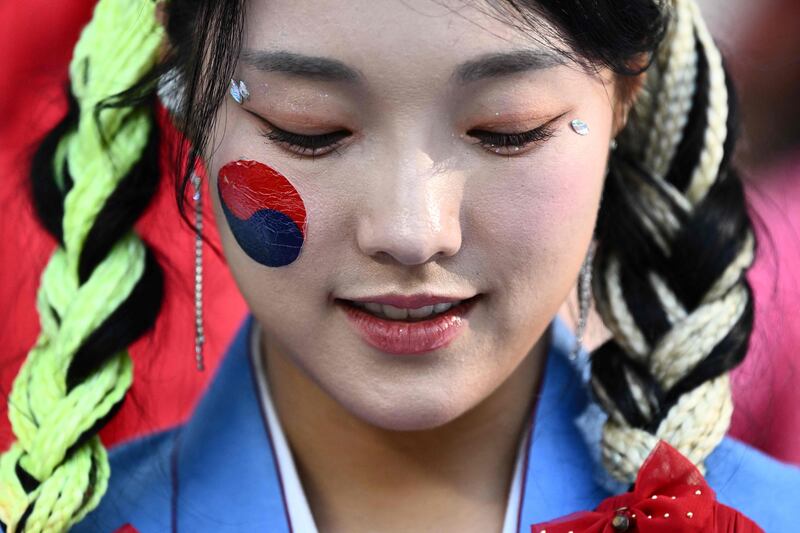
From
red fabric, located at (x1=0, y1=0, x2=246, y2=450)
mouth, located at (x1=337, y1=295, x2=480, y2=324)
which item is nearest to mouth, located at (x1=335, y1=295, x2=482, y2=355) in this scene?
mouth, located at (x1=337, y1=295, x2=480, y2=324)

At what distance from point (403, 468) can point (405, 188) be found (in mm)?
368

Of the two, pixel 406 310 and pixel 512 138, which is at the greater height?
pixel 512 138

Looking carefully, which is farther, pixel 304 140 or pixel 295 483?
pixel 295 483

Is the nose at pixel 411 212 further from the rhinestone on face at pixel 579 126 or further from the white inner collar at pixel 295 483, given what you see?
the white inner collar at pixel 295 483

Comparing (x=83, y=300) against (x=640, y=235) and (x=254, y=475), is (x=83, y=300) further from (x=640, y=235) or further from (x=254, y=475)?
(x=640, y=235)

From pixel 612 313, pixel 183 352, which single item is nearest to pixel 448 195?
pixel 612 313

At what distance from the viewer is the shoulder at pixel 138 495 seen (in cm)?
131

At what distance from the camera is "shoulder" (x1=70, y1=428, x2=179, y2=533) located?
1.31m

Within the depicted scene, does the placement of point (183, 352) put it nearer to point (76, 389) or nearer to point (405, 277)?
point (76, 389)

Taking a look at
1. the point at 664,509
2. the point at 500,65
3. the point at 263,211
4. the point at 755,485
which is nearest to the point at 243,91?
the point at 263,211

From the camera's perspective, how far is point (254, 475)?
133 cm

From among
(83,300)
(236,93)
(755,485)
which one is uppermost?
(236,93)

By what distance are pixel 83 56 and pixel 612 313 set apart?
63cm

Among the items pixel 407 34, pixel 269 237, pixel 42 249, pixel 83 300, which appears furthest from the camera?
pixel 42 249
